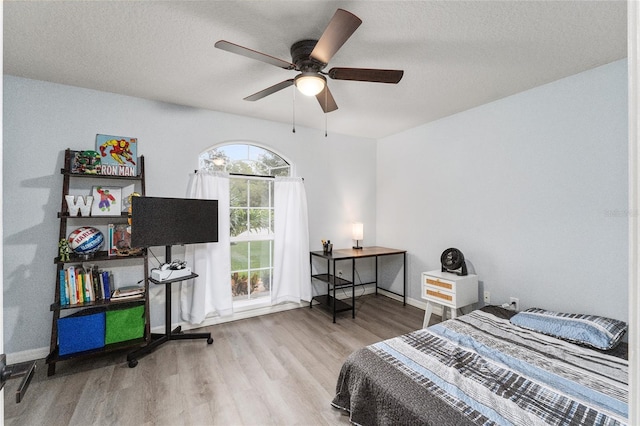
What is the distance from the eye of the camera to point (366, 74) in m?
2.03

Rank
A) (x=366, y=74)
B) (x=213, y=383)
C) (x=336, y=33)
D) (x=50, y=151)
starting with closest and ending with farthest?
1. (x=336, y=33)
2. (x=366, y=74)
3. (x=213, y=383)
4. (x=50, y=151)

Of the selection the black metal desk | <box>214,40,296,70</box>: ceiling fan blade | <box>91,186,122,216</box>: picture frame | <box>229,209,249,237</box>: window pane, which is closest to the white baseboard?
the black metal desk

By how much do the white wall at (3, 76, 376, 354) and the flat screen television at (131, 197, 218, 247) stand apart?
452mm

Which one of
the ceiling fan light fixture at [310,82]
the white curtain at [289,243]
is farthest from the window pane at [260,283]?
the ceiling fan light fixture at [310,82]

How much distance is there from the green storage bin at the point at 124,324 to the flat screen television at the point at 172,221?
67 cm

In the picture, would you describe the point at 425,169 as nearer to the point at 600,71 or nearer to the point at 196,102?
the point at 600,71

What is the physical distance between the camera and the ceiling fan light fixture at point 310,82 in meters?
2.09

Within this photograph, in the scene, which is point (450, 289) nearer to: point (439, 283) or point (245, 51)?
point (439, 283)

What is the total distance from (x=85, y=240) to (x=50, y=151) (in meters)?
0.90

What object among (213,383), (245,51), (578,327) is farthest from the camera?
(213,383)

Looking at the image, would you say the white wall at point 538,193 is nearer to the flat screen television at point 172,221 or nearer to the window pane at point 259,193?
the window pane at point 259,193

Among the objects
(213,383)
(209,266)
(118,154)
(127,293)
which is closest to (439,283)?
(213,383)

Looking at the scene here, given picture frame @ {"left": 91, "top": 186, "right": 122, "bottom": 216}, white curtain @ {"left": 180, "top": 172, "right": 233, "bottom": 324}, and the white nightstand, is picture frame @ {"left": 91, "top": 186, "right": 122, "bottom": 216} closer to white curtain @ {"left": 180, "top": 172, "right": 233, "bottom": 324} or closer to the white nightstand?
white curtain @ {"left": 180, "top": 172, "right": 233, "bottom": 324}

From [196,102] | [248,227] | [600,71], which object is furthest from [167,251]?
[600,71]
